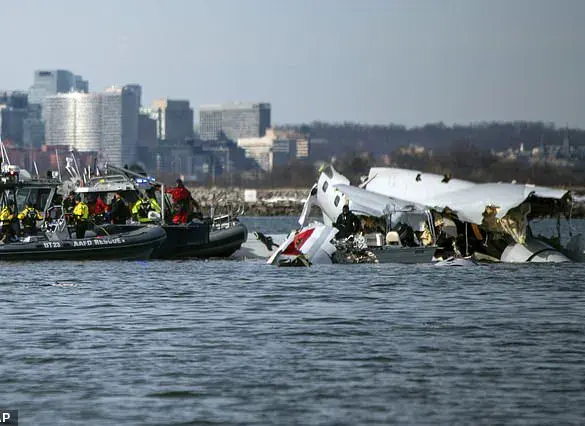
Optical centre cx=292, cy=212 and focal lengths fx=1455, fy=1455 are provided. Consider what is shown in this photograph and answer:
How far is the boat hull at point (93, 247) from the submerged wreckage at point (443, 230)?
3903 millimetres

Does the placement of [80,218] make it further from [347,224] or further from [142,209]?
[347,224]

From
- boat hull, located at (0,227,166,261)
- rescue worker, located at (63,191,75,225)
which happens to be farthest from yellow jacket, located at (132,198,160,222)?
rescue worker, located at (63,191,75,225)

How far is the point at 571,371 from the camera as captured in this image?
64.4 feet

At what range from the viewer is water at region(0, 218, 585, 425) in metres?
16.8

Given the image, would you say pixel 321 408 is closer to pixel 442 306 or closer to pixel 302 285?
pixel 442 306

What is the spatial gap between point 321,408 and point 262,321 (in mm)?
9700

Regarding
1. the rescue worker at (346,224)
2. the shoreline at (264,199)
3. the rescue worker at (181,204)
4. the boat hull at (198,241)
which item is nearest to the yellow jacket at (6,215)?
the boat hull at (198,241)

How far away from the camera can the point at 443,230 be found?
43500mm

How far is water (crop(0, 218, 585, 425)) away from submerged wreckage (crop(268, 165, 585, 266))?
12.7 ft

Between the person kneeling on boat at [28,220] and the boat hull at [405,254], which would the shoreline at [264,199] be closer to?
the person kneeling on boat at [28,220]

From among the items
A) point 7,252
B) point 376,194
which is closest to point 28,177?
point 7,252

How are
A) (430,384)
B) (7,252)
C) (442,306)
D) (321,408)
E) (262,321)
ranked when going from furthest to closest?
(7,252), (442,306), (262,321), (430,384), (321,408)

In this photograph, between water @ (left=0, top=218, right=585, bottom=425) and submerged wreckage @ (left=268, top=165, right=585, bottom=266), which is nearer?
water @ (left=0, top=218, right=585, bottom=425)

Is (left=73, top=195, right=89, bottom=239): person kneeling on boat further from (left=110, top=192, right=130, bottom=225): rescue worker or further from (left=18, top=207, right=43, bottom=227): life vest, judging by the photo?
(left=110, top=192, right=130, bottom=225): rescue worker
